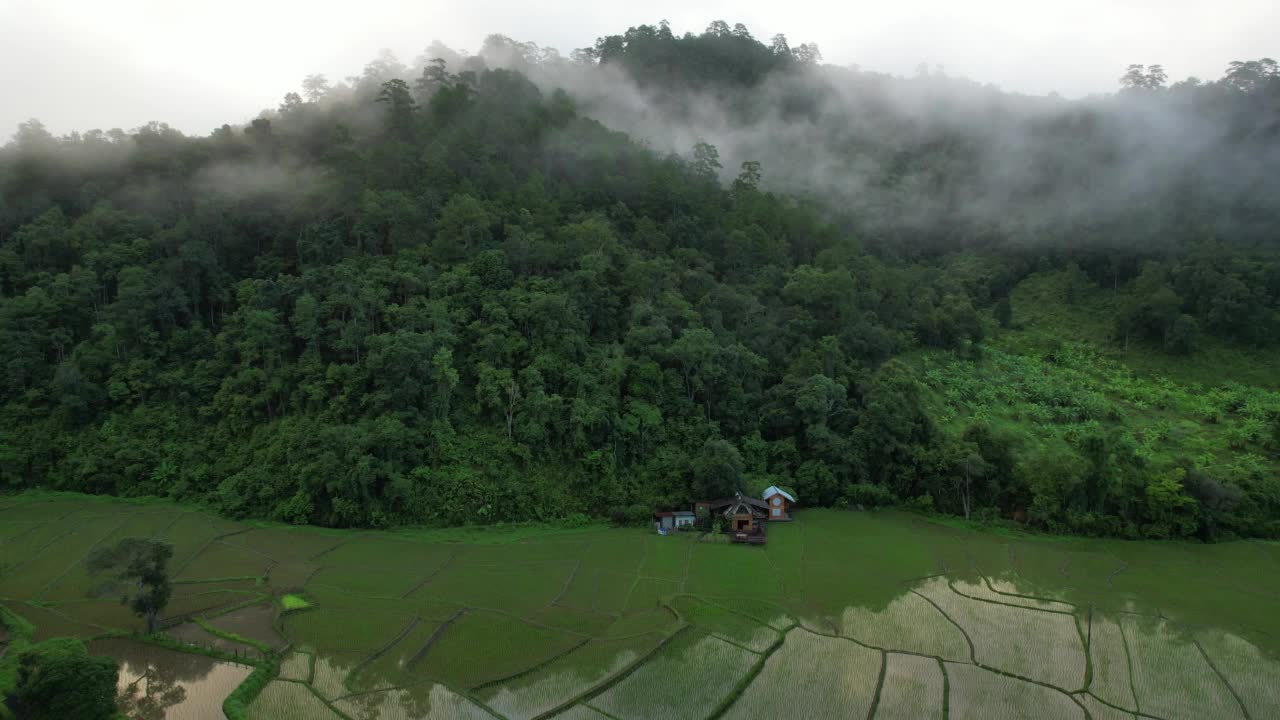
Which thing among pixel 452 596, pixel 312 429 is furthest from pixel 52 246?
pixel 452 596

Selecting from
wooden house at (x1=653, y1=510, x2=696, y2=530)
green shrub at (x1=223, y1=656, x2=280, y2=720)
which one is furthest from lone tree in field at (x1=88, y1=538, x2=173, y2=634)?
wooden house at (x1=653, y1=510, x2=696, y2=530)

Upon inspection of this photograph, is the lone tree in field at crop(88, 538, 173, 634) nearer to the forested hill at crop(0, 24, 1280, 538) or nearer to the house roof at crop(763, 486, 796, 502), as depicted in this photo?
the forested hill at crop(0, 24, 1280, 538)

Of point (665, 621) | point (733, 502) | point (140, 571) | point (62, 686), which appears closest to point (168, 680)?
point (62, 686)

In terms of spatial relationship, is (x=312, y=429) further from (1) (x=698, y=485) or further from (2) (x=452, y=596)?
(1) (x=698, y=485)

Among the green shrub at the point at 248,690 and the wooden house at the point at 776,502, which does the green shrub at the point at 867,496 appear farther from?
the green shrub at the point at 248,690

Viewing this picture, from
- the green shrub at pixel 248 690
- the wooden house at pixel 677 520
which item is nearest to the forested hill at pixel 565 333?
the wooden house at pixel 677 520

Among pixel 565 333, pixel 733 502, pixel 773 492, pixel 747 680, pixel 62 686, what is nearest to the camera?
pixel 62 686

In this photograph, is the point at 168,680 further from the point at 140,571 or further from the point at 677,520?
the point at 677,520
